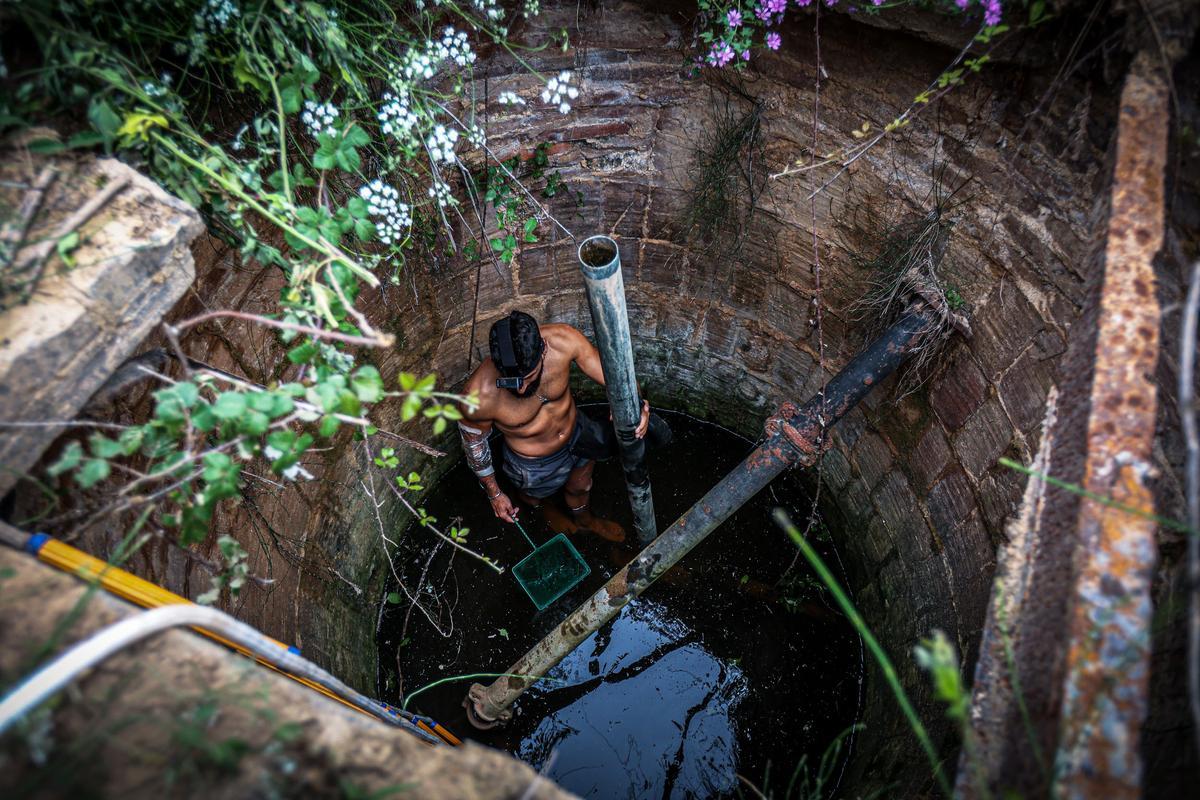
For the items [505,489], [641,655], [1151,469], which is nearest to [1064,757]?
[1151,469]

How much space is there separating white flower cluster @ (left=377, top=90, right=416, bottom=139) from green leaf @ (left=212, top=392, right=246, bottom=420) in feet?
4.43

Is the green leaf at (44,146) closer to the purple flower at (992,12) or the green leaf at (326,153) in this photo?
the green leaf at (326,153)

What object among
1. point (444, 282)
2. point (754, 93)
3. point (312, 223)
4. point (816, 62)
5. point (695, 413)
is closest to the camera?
point (312, 223)

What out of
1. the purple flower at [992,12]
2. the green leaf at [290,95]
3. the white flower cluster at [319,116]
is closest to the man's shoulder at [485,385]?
the white flower cluster at [319,116]

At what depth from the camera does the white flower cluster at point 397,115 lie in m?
2.43

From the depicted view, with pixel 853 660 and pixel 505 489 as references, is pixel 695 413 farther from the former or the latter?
pixel 853 660

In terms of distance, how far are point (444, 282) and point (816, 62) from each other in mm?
2145

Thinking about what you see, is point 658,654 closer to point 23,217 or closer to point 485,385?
point 485,385

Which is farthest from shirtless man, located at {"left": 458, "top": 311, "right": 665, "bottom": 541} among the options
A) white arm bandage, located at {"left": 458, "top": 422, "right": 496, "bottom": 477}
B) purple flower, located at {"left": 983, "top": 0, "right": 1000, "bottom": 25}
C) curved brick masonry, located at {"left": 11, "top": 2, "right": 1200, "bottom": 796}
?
purple flower, located at {"left": 983, "top": 0, "right": 1000, "bottom": 25}

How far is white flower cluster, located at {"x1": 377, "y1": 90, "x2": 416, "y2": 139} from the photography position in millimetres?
2430

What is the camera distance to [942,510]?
3162 millimetres

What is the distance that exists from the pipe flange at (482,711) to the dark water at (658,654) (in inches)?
4.2

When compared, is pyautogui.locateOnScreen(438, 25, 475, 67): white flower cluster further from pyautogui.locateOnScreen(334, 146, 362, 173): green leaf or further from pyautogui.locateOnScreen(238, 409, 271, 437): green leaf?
pyautogui.locateOnScreen(238, 409, 271, 437): green leaf

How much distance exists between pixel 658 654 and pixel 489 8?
356 cm
